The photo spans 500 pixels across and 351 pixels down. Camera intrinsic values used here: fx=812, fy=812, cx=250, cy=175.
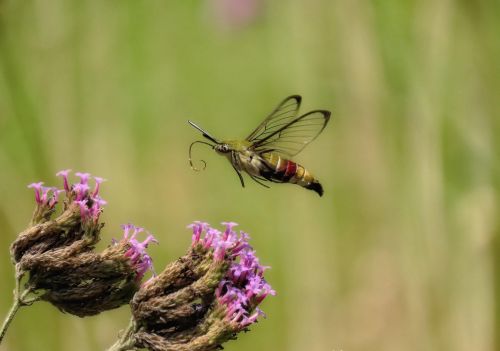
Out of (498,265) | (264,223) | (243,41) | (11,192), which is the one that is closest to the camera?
(11,192)

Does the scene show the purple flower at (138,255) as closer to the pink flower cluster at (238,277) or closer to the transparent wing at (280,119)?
the pink flower cluster at (238,277)

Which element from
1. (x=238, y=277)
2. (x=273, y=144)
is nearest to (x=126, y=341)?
(x=238, y=277)

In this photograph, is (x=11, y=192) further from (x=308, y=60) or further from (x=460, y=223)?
(x=460, y=223)

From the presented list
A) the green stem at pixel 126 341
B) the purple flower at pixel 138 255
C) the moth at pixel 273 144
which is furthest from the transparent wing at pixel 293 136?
the green stem at pixel 126 341

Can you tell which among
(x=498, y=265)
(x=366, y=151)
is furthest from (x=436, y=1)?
(x=498, y=265)

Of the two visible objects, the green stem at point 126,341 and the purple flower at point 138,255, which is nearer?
the green stem at point 126,341

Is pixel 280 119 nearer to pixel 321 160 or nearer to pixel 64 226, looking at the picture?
pixel 64 226
